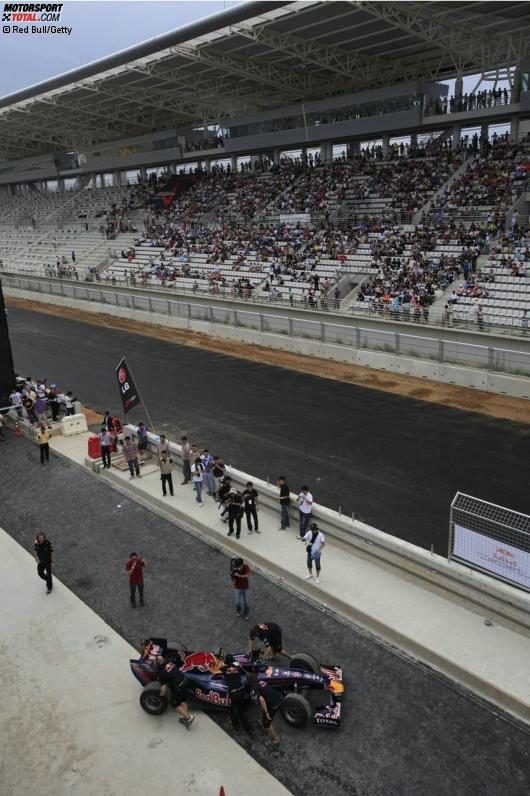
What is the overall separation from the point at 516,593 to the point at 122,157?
212 ft

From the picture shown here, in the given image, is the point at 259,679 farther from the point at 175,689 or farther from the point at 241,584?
the point at 241,584

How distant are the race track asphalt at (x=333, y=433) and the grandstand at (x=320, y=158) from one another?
19.5ft

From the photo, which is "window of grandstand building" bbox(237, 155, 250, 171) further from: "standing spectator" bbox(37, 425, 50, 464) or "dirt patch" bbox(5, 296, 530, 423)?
"standing spectator" bbox(37, 425, 50, 464)

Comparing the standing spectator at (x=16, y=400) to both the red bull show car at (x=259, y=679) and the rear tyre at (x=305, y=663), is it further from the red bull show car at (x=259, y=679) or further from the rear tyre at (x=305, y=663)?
the rear tyre at (x=305, y=663)

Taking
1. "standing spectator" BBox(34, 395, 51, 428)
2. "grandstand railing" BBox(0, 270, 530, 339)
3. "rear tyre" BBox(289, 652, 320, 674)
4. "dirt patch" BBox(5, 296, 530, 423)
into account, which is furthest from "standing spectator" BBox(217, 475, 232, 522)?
"grandstand railing" BBox(0, 270, 530, 339)

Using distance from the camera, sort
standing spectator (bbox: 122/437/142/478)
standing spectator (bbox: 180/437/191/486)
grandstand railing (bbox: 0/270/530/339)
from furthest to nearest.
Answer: grandstand railing (bbox: 0/270/530/339)
standing spectator (bbox: 122/437/142/478)
standing spectator (bbox: 180/437/191/486)

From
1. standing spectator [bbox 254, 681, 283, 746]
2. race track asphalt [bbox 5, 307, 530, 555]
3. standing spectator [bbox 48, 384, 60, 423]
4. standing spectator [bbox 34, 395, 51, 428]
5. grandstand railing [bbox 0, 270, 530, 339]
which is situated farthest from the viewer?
grandstand railing [bbox 0, 270, 530, 339]

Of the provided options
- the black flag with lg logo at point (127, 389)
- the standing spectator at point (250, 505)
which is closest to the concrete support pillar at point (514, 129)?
the black flag with lg logo at point (127, 389)

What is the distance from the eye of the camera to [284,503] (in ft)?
40.0

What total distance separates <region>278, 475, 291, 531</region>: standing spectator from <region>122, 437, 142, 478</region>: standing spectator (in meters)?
4.45

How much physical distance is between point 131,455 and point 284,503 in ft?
15.3

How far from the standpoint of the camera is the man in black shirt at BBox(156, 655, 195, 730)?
772 cm

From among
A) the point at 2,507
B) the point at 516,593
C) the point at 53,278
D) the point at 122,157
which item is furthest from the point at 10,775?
the point at 122,157

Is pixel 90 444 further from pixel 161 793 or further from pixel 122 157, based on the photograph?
pixel 122 157
